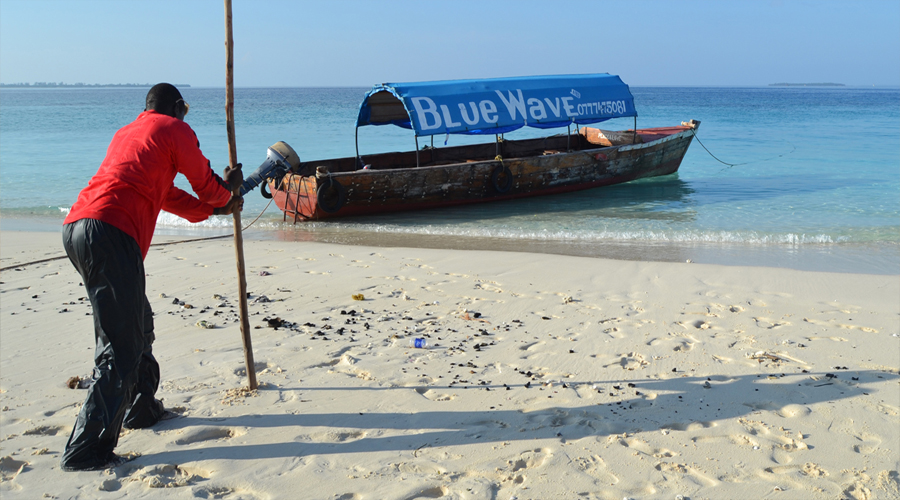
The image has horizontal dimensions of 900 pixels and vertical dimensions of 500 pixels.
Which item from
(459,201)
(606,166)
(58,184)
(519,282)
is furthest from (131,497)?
(58,184)

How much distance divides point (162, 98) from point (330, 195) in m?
7.66

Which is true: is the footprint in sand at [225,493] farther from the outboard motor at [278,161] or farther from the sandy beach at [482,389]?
the outboard motor at [278,161]

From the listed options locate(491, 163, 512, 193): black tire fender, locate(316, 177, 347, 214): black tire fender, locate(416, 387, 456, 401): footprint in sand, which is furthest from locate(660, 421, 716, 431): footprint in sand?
locate(491, 163, 512, 193): black tire fender

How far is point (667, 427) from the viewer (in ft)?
11.2

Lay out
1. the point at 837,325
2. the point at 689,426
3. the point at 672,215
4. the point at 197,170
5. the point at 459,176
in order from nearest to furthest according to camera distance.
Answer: the point at 197,170, the point at 689,426, the point at 837,325, the point at 459,176, the point at 672,215

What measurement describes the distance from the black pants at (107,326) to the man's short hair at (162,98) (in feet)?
2.12

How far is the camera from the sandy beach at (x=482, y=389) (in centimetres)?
293

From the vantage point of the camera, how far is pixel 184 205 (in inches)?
133

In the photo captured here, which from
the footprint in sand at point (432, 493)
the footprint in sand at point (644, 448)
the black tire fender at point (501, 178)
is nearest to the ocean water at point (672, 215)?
the black tire fender at point (501, 178)

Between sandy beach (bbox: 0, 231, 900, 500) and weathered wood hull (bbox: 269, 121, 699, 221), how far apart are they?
434 cm

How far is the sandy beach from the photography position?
2.93 m

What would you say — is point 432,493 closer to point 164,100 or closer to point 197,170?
point 197,170

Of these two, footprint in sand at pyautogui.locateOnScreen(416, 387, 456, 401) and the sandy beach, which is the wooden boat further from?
footprint in sand at pyautogui.locateOnScreen(416, 387, 456, 401)

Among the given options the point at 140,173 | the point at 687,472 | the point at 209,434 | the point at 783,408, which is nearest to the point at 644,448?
the point at 687,472
